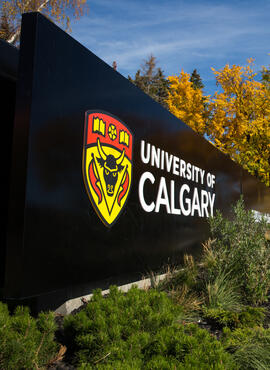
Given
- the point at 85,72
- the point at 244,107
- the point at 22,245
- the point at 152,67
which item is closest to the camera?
the point at 22,245

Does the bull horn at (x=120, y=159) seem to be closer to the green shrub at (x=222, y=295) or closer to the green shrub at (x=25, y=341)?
the green shrub at (x=222, y=295)

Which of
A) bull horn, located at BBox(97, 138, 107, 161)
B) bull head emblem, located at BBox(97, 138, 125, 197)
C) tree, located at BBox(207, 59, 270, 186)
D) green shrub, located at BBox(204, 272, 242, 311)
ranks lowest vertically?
green shrub, located at BBox(204, 272, 242, 311)

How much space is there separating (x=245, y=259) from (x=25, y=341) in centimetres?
344

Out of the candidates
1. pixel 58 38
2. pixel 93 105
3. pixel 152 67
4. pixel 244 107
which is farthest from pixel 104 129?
pixel 152 67

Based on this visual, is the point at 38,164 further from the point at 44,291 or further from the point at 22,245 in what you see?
the point at 44,291

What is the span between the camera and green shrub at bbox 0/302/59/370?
2383mm

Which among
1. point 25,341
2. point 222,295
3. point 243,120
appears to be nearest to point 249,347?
point 222,295

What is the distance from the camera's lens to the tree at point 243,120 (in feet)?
72.1

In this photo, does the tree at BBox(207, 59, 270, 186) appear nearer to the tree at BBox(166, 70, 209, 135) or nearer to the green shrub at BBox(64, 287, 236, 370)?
the tree at BBox(166, 70, 209, 135)

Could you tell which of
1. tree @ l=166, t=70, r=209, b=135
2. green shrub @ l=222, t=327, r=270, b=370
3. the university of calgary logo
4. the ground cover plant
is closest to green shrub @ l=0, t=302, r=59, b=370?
the ground cover plant

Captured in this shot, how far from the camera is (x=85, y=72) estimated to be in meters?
4.16

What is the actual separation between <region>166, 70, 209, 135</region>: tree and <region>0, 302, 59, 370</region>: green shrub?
970 inches

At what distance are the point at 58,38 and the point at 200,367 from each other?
319cm

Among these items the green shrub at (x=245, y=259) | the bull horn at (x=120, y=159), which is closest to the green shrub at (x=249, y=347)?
the green shrub at (x=245, y=259)
